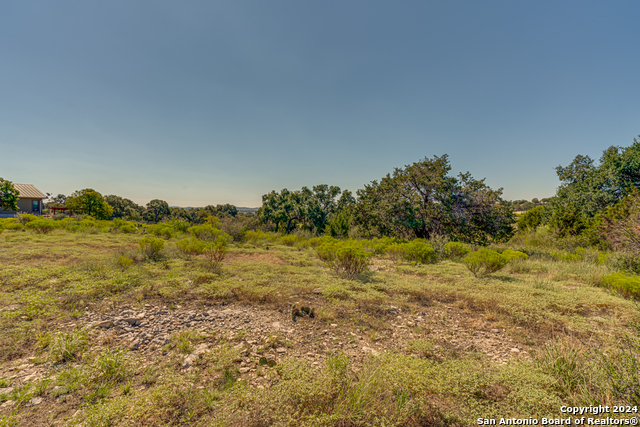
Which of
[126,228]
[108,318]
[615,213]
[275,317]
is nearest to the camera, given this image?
[108,318]

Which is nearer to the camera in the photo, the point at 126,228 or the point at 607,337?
the point at 607,337

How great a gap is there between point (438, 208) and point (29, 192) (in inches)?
1763

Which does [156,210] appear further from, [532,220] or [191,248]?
[532,220]

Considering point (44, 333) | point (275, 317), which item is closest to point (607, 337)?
point (275, 317)

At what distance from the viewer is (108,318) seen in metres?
3.69

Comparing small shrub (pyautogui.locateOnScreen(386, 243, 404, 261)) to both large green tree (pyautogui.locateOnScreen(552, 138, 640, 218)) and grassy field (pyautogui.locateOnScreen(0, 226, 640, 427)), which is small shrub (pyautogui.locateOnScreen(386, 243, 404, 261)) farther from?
large green tree (pyautogui.locateOnScreen(552, 138, 640, 218))

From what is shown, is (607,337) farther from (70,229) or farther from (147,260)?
(70,229)

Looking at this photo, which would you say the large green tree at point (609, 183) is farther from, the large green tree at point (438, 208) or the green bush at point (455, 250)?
the green bush at point (455, 250)

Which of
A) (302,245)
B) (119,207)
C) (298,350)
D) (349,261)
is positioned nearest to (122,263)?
(298,350)

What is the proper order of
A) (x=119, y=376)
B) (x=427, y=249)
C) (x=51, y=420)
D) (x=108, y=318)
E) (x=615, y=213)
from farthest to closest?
(x=615, y=213), (x=427, y=249), (x=108, y=318), (x=119, y=376), (x=51, y=420)

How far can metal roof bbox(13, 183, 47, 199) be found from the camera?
26906mm

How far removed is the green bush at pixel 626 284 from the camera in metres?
4.84

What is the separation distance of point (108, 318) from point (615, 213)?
1735cm

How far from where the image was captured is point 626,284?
4.93 m
